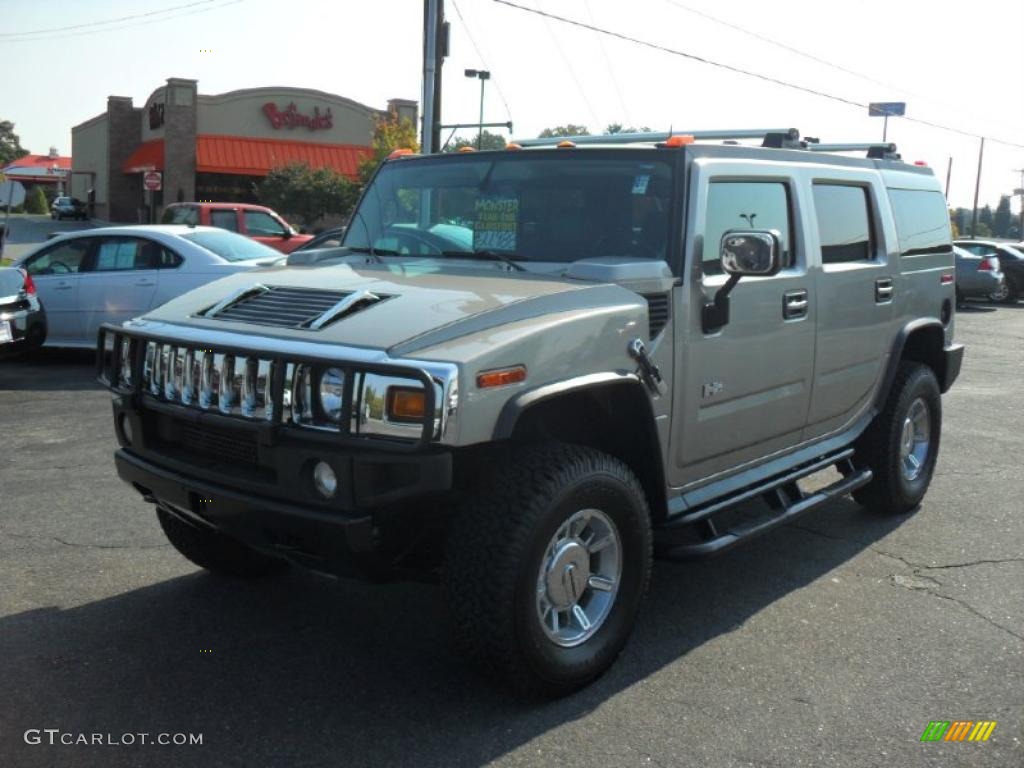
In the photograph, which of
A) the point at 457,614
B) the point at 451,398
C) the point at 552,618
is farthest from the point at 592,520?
the point at 451,398

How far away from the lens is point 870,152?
20.1 feet

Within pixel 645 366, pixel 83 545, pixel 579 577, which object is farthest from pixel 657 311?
pixel 83 545

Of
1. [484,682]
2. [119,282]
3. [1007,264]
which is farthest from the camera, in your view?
[1007,264]

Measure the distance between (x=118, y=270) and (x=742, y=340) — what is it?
29.1ft

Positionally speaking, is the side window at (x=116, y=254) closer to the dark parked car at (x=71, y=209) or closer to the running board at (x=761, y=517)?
the running board at (x=761, y=517)

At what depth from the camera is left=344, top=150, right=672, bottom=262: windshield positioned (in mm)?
4332

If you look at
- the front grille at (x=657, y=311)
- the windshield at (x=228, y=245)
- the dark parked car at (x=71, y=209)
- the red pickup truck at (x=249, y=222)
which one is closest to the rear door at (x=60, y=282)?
the windshield at (x=228, y=245)

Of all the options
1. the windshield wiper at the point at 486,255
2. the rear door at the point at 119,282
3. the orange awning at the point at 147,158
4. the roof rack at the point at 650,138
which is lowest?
the rear door at the point at 119,282

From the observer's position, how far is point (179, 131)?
4278cm

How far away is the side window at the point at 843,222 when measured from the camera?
5.23 m

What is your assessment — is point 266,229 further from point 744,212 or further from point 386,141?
point 386,141

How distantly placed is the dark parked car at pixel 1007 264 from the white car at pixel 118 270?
62.3ft

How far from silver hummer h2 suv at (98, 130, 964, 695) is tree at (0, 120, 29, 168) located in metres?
137

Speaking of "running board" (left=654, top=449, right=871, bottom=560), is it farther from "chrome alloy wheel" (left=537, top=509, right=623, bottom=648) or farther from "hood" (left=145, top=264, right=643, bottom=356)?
"hood" (left=145, top=264, right=643, bottom=356)
